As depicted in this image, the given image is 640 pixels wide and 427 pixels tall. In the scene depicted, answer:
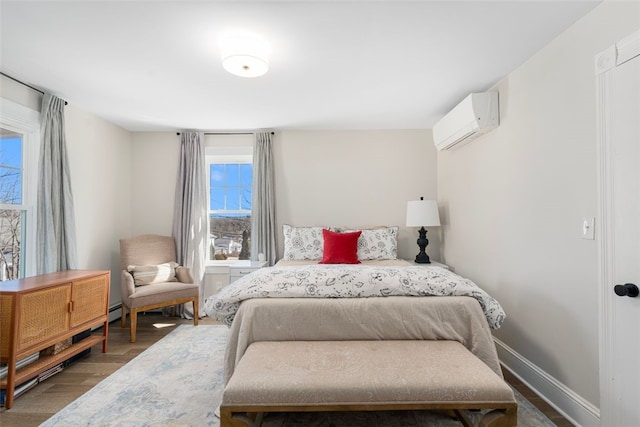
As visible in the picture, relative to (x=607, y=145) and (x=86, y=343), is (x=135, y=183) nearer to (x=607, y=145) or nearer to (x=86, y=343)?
(x=86, y=343)

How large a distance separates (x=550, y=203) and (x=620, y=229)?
1.69 ft

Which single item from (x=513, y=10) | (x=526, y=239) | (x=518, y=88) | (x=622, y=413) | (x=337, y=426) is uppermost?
(x=513, y=10)

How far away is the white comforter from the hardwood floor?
705mm

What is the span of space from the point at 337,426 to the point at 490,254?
1915mm

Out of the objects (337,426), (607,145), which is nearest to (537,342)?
(607,145)

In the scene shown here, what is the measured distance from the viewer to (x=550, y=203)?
6.57 ft

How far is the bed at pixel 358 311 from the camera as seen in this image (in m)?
1.82

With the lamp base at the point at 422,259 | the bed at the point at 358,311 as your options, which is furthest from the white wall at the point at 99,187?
the lamp base at the point at 422,259

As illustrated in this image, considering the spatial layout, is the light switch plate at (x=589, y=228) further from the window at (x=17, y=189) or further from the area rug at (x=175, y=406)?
the window at (x=17, y=189)

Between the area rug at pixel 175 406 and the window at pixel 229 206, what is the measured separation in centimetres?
178

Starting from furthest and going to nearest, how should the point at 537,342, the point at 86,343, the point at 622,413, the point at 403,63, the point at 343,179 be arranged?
the point at 343,179
the point at 86,343
the point at 403,63
the point at 537,342
the point at 622,413

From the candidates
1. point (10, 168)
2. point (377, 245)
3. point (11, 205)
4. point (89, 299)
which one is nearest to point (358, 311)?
point (377, 245)

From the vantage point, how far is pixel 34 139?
2777mm

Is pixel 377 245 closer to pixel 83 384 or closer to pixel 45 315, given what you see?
pixel 83 384
